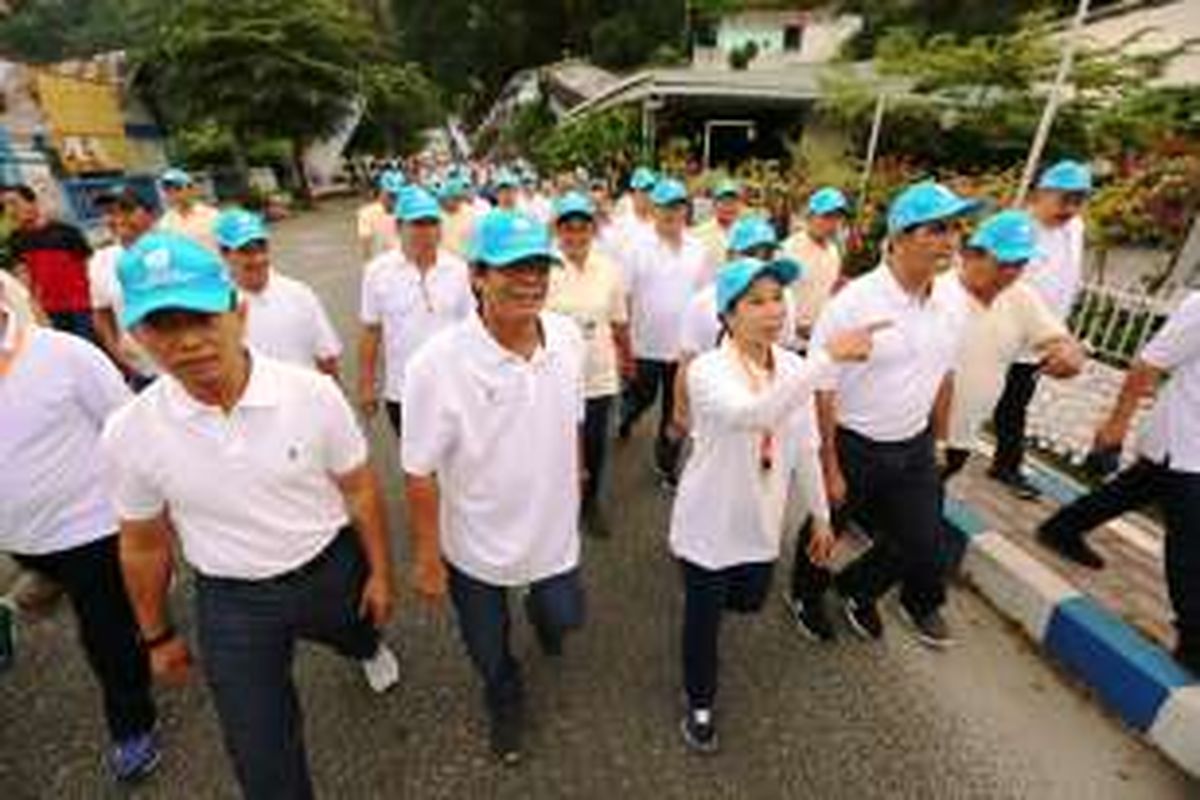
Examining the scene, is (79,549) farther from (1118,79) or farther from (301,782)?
(1118,79)

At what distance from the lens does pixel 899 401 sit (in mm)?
3139

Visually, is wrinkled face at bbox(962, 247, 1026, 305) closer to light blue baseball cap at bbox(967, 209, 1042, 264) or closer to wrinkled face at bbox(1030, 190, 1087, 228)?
light blue baseball cap at bbox(967, 209, 1042, 264)

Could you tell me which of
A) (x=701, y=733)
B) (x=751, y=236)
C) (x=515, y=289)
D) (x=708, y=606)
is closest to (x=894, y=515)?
(x=708, y=606)

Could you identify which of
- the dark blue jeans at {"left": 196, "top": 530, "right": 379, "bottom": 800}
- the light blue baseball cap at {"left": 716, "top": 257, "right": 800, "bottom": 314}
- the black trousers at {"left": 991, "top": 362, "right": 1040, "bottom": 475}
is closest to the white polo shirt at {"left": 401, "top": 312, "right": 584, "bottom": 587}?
Result: the dark blue jeans at {"left": 196, "top": 530, "right": 379, "bottom": 800}

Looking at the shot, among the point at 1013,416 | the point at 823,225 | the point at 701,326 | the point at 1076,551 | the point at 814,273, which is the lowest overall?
the point at 1076,551

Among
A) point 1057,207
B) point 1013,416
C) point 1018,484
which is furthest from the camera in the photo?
point 1018,484

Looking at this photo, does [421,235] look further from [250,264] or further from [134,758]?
[134,758]

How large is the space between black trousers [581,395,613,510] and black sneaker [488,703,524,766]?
174 cm

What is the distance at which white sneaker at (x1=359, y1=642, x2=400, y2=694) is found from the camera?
3301 mm

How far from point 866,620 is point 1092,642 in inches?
38.0

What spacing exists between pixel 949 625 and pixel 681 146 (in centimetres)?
2000

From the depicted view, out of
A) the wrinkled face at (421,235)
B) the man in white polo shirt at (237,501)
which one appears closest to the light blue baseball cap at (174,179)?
the wrinkled face at (421,235)

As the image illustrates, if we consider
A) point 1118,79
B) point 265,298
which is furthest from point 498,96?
point 265,298

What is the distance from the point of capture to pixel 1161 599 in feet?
12.4
